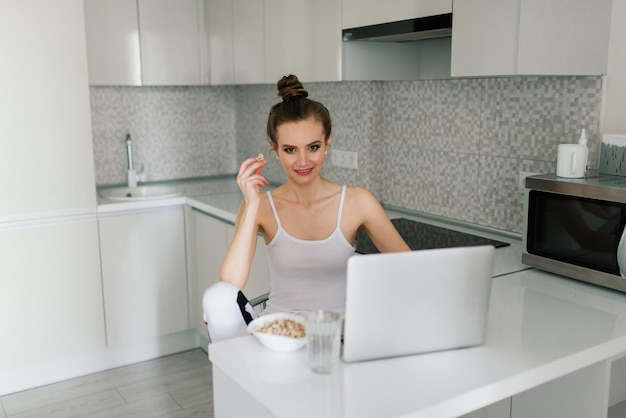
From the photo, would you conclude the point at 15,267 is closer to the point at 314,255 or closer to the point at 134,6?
the point at 134,6

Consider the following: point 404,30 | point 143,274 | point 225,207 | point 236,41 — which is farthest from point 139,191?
point 404,30

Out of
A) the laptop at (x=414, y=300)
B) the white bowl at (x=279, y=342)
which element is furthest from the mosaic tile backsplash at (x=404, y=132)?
the white bowl at (x=279, y=342)

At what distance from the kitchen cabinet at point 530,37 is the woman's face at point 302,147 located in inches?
22.1

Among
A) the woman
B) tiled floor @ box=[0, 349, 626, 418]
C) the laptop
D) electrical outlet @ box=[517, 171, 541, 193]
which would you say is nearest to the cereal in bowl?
the laptop

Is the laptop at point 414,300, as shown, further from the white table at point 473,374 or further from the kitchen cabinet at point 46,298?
the kitchen cabinet at point 46,298

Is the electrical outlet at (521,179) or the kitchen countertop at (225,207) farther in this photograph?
the electrical outlet at (521,179)

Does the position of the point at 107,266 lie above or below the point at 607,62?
below

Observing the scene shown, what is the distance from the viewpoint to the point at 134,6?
3.43 meters

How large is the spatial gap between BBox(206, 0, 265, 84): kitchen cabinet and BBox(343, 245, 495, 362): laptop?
83.0 inches

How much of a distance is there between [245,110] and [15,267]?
1.76 m

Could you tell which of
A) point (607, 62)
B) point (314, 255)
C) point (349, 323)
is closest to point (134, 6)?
point (314, 255)

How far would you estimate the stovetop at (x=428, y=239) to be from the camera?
2383 millimetres

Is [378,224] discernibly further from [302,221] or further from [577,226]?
[577,226]

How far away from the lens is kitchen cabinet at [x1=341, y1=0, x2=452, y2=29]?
7.09ft
